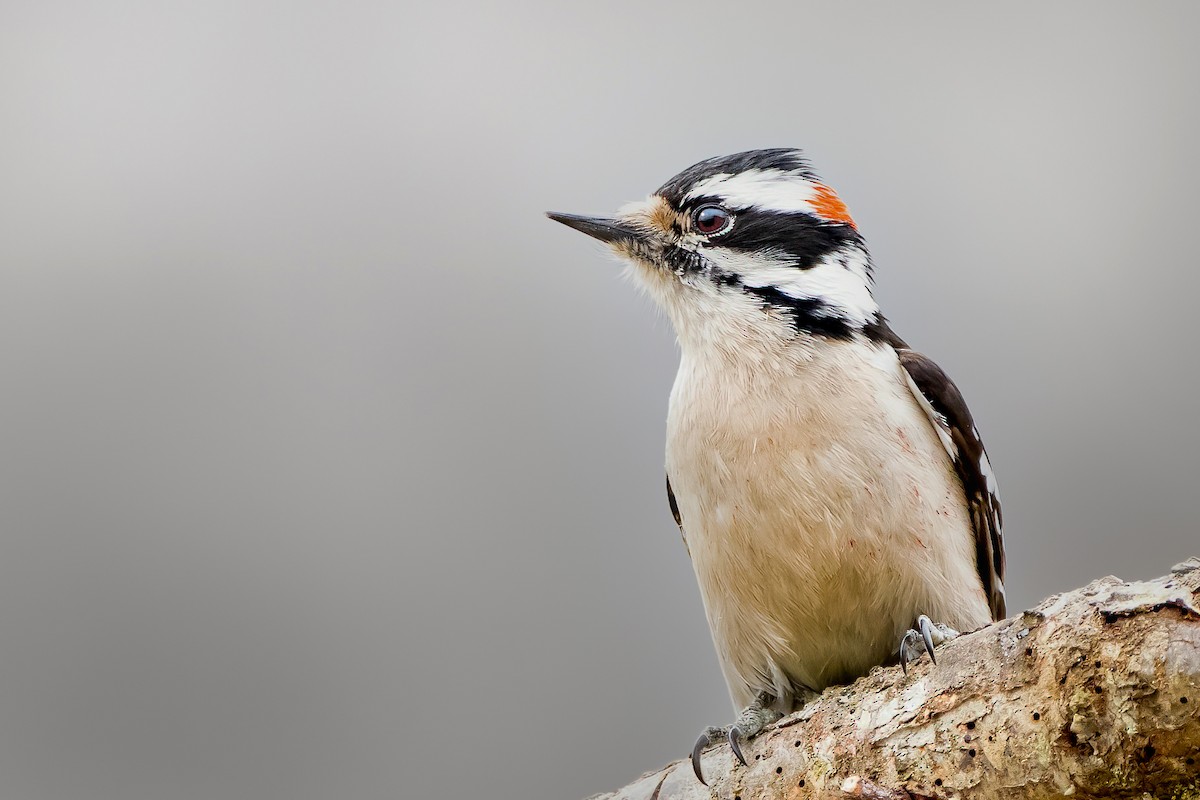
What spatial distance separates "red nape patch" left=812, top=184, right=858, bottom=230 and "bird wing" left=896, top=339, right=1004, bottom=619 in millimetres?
344

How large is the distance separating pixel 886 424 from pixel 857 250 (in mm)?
537

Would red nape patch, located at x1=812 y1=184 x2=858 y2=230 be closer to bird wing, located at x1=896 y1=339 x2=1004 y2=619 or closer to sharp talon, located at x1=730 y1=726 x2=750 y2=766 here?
bird wing, located at x1=896 y1=339 x2=1004 y2=619

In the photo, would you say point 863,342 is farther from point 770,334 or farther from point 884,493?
point 884,493

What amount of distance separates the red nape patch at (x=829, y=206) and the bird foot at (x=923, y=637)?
943 mm

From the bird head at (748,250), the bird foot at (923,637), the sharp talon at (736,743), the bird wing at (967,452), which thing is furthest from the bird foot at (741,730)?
the bird head at (748,250)

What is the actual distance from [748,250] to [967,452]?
650 millimetres

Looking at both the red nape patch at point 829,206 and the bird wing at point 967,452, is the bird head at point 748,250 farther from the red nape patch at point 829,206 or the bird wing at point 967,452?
the bird wing at point 967,452

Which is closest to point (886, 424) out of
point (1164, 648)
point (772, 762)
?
point (772, 762)

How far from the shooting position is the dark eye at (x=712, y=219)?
2.31 metres

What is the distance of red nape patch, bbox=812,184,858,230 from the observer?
2342 mm

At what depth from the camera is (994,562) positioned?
2291mm

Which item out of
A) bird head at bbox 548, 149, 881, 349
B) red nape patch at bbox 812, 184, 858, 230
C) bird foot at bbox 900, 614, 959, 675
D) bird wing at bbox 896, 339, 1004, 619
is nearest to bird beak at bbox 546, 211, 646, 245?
bird head at bbox 548, 149, 881, 349

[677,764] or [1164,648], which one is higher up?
[1164,648]

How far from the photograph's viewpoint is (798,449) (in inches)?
77.2
